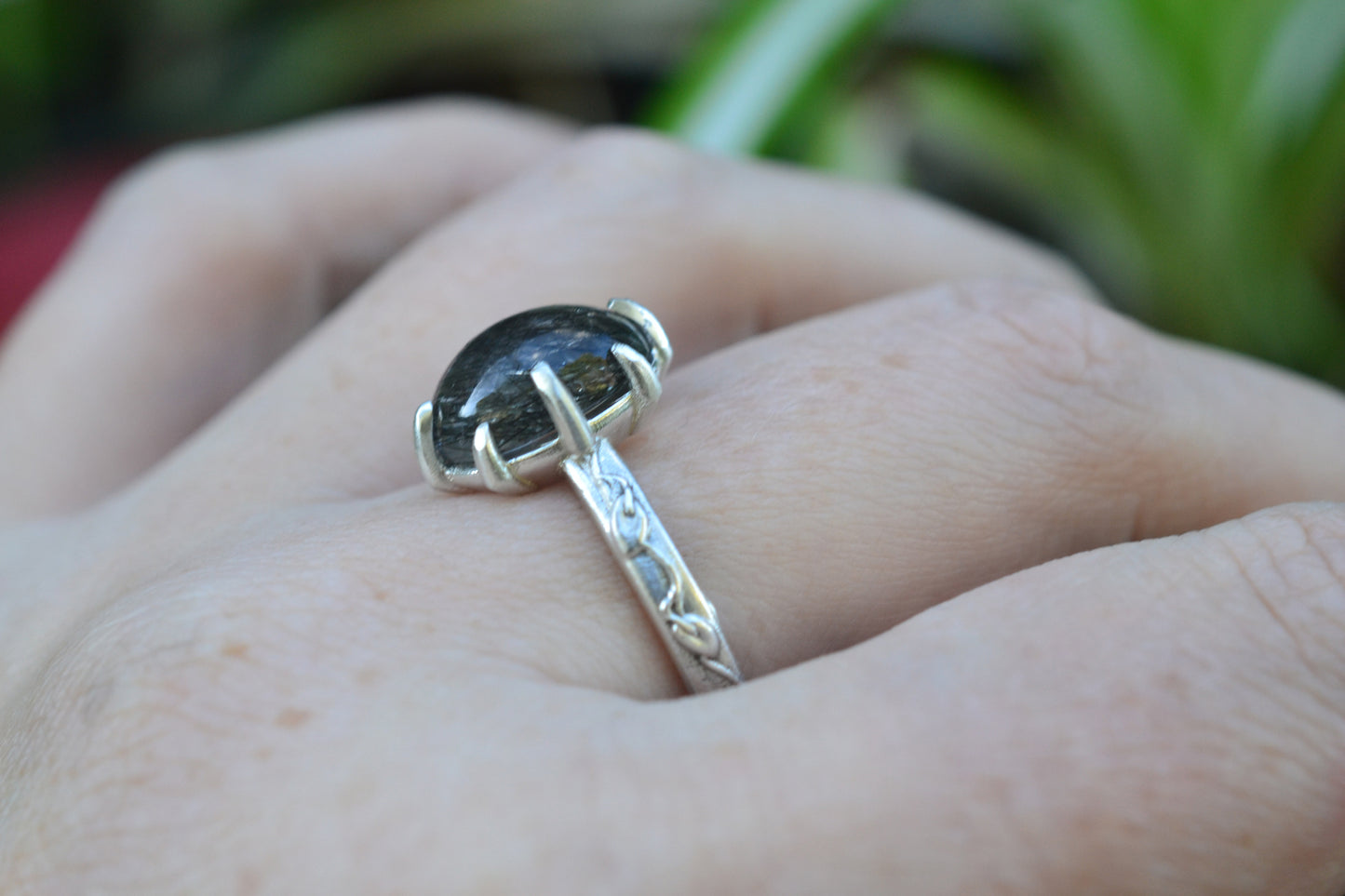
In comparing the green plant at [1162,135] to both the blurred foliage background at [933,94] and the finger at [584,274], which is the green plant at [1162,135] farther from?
the finger at [584,274]

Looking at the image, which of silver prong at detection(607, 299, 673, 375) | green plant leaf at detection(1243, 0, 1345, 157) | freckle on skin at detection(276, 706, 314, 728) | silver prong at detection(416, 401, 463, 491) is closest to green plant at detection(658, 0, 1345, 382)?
green plant leaf at detection(1243, 0, 1345, 157)

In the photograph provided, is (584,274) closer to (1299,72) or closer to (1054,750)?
(1054,750)

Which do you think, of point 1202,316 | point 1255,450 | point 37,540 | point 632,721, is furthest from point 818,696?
point 1202,316

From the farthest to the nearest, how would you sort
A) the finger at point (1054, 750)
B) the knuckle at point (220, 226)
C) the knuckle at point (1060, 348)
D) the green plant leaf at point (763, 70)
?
the green plant leaf at point (763, 70) < the knuckle at point (220, 226) < the knuckle at point (1060, 348) < the finger at point (1054, 750)

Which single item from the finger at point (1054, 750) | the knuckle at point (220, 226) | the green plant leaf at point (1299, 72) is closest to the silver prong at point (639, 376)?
the finger at point (1054, 750)

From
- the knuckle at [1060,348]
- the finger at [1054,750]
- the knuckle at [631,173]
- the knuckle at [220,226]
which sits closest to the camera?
the finger at [1054,750]

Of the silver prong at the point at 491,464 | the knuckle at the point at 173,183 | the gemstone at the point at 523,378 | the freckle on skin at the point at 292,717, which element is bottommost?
the freckle on skin at the point at 292,717

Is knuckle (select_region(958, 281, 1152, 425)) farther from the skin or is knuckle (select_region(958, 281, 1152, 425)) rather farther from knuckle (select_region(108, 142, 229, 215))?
knuckle (select_region(108, 142, 229, 215))

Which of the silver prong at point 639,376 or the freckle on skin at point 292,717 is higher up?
the silver prong at point 639,376
